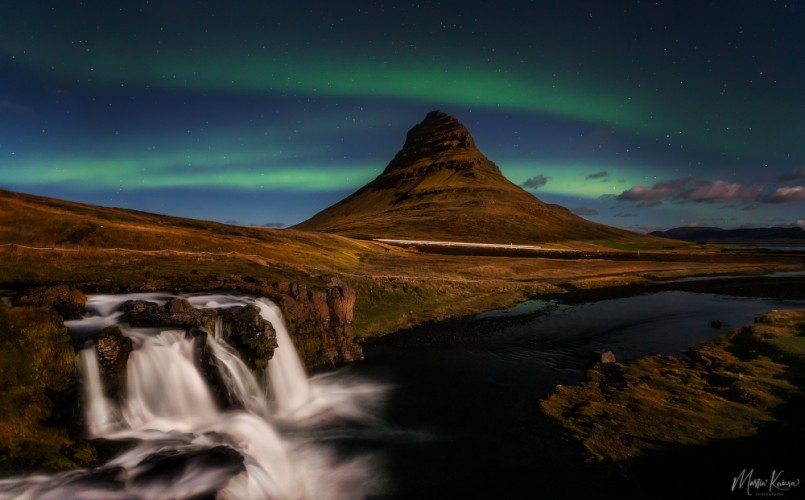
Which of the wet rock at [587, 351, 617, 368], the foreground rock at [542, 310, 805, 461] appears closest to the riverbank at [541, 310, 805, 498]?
the foreground rock at [542, 310, 805, 461]

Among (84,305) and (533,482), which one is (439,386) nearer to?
(533,482)

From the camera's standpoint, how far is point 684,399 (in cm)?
2006

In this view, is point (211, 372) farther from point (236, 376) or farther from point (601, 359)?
point (601, 359)

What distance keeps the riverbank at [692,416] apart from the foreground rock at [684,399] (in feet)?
0.14

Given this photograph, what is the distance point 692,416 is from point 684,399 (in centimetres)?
214

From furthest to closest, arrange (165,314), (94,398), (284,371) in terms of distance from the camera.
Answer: (284,371)
(165,314)
(94,398)

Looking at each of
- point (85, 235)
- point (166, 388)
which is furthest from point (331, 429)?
point (85, 235)

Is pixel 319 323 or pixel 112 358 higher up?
pixel 112 358

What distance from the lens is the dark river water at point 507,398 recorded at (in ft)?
49.4

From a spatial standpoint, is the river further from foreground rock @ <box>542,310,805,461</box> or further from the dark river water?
foreground rock @ <box>542,310,805,461</box>

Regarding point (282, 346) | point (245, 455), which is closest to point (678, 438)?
point (245, 455)

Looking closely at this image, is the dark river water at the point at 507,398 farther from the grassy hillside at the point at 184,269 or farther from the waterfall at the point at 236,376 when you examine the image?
the waterfall at the point at 236,376

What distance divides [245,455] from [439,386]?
1267cm

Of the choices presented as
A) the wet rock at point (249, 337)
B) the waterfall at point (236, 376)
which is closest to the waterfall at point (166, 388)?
the waterfall at point (236, 376)
